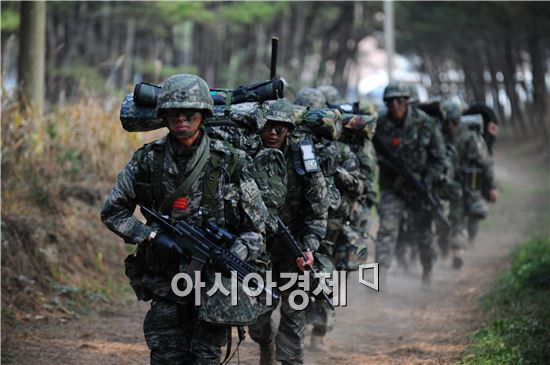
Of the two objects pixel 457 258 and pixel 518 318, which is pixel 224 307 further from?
pixel 457 258

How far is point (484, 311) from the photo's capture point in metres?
9.75

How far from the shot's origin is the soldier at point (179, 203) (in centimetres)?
549

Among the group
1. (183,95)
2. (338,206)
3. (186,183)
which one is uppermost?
(183,95)

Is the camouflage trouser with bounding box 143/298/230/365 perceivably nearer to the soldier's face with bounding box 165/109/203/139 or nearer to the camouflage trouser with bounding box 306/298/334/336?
the soldier's face with bounding box 165/109/203/139

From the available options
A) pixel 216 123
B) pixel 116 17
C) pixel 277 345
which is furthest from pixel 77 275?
pixel 116 17

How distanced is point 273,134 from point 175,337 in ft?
6.06

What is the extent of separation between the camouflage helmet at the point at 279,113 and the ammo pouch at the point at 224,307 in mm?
1648

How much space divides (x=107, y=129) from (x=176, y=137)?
6.46 meters

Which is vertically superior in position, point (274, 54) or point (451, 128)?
point (274, 54)

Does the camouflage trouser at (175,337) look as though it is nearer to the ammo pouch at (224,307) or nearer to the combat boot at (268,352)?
the ammo pouch at (224,307)

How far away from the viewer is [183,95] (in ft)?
17.8

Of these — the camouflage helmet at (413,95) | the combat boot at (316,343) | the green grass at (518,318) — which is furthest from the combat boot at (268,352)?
the camouflage helmet at (413,95)

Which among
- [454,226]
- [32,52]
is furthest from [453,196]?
[32,52]

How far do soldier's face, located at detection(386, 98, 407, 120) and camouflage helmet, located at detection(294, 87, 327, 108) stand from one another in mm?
1904
